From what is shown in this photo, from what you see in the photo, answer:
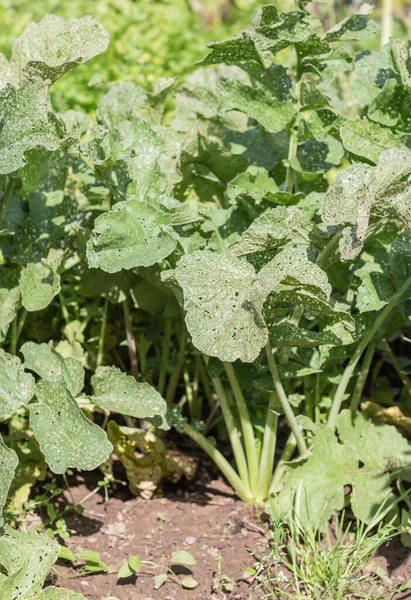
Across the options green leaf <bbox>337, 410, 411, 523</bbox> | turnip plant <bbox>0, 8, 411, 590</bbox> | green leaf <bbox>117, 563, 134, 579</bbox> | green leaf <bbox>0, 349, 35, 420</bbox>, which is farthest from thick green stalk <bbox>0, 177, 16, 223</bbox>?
green leaf <bbox>337, 410, 411, 523</bbox>

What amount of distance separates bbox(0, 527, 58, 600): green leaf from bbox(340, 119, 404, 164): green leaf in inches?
43.5

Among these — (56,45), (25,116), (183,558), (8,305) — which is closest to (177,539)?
(183,558)

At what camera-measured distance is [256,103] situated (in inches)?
76.0

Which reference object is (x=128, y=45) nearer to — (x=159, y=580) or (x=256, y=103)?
(x=256, y=103)

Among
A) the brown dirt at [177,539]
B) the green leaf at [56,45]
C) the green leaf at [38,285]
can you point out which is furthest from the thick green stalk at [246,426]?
the green leaf at [56,45]

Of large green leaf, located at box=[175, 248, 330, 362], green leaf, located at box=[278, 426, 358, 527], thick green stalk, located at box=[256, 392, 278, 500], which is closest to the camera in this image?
large green leaf, located at box=[175, 248, 330, 362]

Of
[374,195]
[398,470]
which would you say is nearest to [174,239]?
[374,195]

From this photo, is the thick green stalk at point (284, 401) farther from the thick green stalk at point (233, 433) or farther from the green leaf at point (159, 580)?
the green leaf at point (159, 580)

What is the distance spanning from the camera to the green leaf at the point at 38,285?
72.3 inches

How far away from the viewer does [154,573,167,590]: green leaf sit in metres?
1.84

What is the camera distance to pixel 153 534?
204 centimetres

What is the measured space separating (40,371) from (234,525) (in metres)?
0.64

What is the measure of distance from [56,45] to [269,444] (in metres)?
1.09

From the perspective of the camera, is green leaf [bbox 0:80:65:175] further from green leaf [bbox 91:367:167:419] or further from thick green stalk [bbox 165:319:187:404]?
thick green stalk [bbox 165:319:187:404]
